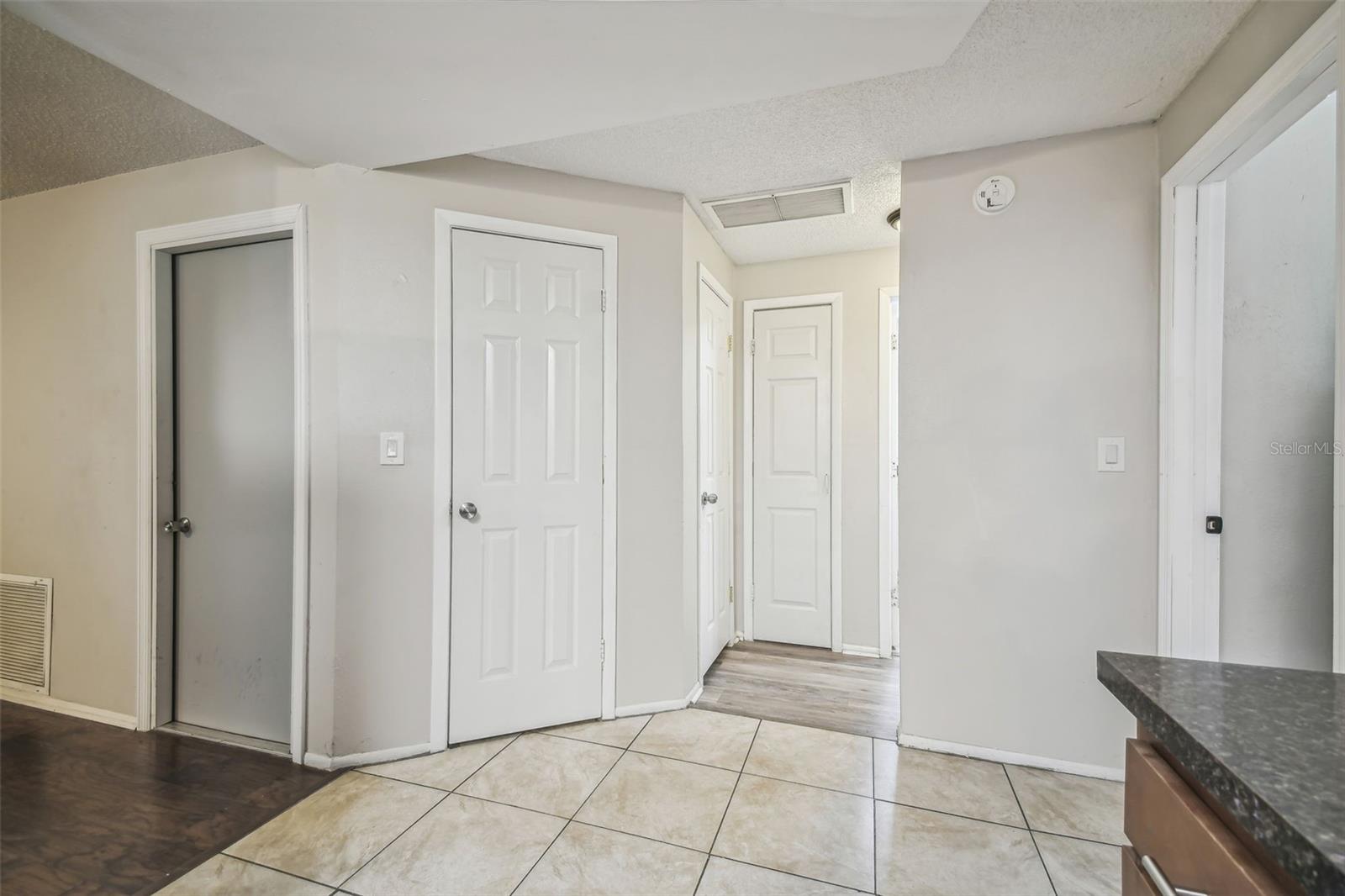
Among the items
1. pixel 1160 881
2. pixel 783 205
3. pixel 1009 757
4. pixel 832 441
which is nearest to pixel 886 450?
pixel 832 441

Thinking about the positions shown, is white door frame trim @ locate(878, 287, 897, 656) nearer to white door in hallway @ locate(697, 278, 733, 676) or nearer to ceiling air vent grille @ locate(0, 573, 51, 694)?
white door in hallway @ locate(697, 278, 733, 676)

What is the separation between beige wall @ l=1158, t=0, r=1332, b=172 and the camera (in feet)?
4.40

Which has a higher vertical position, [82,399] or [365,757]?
[82,399]

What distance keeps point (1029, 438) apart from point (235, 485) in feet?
10.4

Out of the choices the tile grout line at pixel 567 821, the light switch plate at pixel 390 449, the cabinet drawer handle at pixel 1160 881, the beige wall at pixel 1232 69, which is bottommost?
the tile grout line at pixel 567 821

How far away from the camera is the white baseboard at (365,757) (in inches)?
82.9

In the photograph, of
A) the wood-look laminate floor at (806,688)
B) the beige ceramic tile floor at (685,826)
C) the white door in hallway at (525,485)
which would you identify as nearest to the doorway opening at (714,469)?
the wood-look laminate floor at (806,688)

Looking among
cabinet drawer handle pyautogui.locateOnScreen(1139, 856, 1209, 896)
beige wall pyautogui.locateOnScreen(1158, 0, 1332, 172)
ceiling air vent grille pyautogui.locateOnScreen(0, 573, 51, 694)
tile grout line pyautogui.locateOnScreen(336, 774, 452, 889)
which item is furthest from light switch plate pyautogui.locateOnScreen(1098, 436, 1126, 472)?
ceiling air vent grille pyautogui.locateOnScreen(0, 573, 51, 694)

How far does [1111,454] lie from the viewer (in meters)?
2.03

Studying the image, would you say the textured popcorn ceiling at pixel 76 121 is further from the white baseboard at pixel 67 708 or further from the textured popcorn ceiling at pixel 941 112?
the white baseboard at pixel 67 708

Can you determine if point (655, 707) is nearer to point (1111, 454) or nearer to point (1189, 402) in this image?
point (1111, 454)

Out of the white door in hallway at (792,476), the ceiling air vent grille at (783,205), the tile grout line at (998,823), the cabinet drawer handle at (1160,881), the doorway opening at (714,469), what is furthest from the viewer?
the white door in hallway at (792,476)

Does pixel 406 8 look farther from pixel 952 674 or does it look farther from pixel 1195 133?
pixel 952 674

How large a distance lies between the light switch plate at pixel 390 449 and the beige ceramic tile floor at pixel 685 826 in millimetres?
1133
